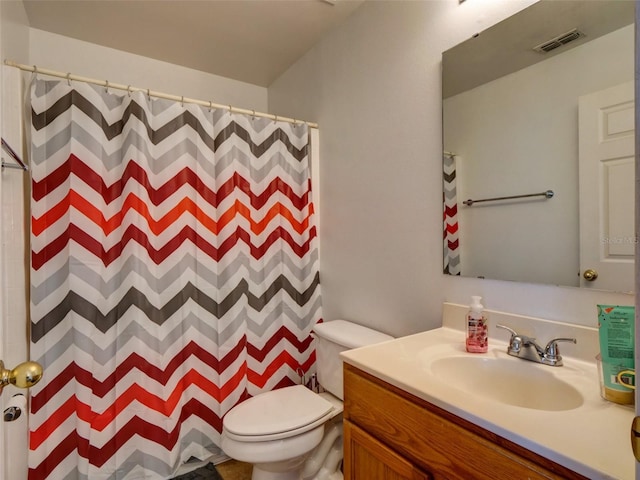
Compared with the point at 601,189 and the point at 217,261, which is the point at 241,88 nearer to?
the point at 217,261

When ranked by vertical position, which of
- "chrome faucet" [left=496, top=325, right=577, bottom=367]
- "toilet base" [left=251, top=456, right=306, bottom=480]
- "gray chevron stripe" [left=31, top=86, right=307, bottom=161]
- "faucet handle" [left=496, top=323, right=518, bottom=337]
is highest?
"gray chevron stripe" [left=31, top=86, right=307, bottom=161]

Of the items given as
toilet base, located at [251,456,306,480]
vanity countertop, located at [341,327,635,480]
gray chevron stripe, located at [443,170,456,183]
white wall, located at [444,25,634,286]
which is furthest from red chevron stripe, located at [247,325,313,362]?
gray chevron stripe, located at [443,170,456,183]

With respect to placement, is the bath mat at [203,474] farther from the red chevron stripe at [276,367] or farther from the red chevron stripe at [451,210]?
the red chevron stripe at [451,210]

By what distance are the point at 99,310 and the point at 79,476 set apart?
729mm

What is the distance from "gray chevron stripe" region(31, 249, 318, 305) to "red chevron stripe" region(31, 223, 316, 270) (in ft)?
0.19

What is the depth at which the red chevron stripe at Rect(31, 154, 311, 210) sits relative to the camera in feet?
4.81

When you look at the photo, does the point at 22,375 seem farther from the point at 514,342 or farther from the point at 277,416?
the point at 514,342

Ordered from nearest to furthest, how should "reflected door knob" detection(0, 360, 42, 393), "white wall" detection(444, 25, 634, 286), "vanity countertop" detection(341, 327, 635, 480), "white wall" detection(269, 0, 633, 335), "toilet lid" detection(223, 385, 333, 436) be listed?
"vanity countertop" detection(341, 327, 635, 480)
"reflected door knob" detection(0, 360, 42, 393)
"white wall" detection(444, 25, 634, 286)
"white wall" detection(269, 0, 633, 335)
"toilet lid" detection(223, 385, 333, 436)

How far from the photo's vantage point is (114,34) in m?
1.95

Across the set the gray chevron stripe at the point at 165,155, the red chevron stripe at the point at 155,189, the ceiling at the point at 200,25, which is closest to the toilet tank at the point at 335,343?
the red chevron stripe at the point at 155,189

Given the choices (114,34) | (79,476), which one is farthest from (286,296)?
(114,34)

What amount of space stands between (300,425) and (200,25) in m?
2.09

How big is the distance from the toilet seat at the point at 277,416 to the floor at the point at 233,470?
19.8 inches

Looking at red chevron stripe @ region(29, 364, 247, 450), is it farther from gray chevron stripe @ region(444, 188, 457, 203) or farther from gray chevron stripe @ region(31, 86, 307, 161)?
gray chevron stripe @ region(444, 188, 457, 203)
